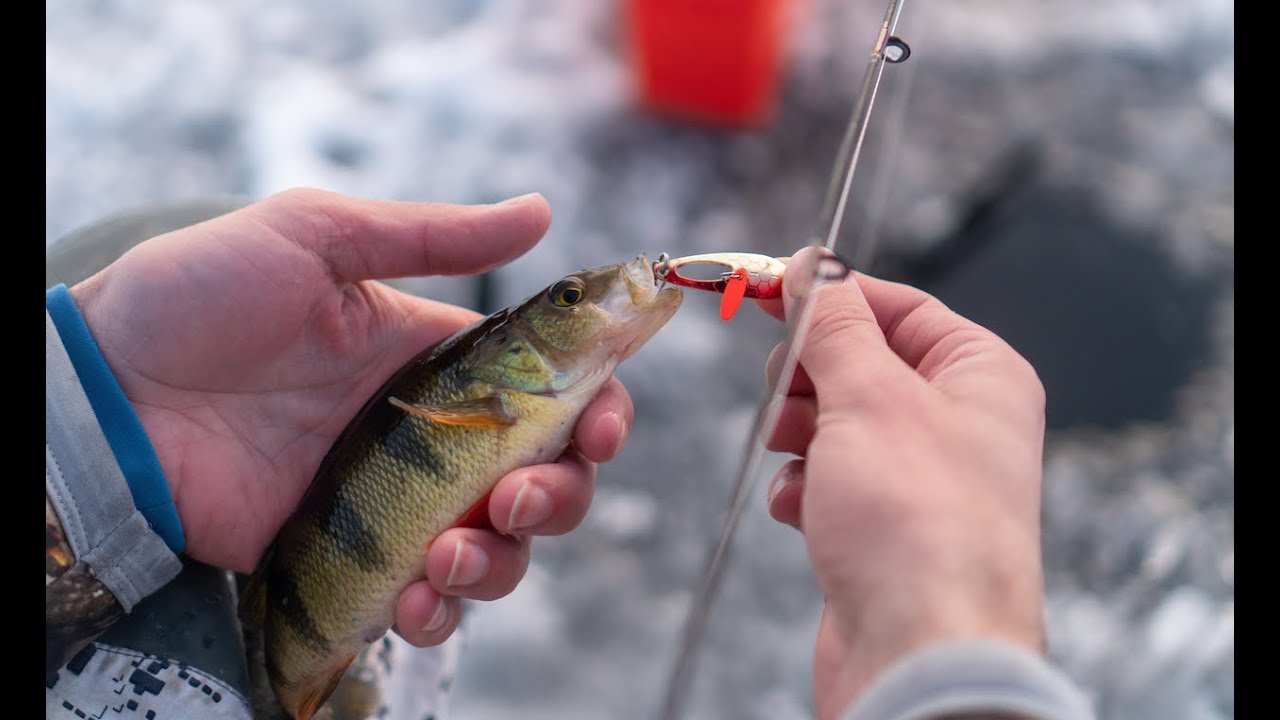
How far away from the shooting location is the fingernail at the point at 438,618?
144 centimetres

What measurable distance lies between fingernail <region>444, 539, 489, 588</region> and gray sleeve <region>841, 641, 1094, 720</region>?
→ 2.26ft

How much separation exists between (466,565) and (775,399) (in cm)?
54

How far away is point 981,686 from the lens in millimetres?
912

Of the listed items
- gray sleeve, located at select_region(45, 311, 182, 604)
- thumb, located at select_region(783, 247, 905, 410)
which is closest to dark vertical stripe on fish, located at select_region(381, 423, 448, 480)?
gray sleeve, located at select_region(45, 311, 182, 604)

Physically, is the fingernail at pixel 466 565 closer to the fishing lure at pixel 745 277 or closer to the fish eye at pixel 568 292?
the fish eye at pixel 568 292

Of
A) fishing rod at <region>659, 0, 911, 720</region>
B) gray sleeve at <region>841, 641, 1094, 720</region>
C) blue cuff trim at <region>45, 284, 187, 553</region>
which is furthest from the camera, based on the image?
blue cuff trim at <region>45, 284, 187, 553</region>

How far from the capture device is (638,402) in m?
2.72

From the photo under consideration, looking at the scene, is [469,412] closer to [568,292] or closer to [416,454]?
[416,454]

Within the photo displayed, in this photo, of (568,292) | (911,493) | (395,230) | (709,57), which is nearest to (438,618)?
(568,292)

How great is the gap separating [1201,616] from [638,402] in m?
1.51

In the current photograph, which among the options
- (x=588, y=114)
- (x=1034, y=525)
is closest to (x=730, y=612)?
(x=1034, y=525)

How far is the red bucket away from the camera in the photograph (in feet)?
10.2

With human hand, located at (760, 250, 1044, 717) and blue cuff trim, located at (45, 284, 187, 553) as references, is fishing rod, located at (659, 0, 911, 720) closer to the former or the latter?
human hand, located at (760, 250, 1044, 717)

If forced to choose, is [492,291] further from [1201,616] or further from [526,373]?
[1201,616]
